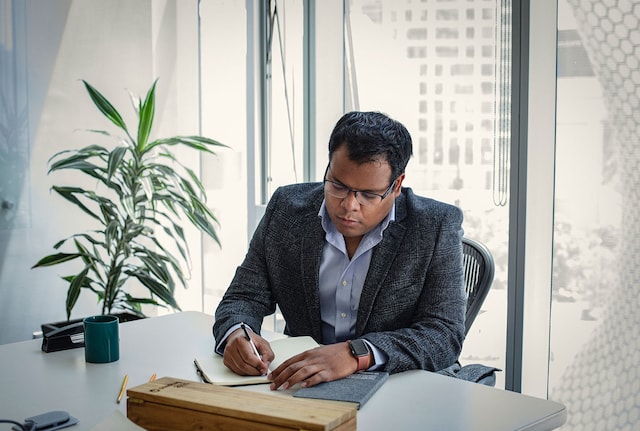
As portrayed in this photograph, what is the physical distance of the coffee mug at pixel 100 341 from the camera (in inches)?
63.9

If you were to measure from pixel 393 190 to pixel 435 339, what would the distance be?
428mm

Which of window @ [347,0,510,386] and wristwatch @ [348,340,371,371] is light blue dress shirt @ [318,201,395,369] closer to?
wristwatch @ [348,340,371,371]

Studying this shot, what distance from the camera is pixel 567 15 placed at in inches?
92.9

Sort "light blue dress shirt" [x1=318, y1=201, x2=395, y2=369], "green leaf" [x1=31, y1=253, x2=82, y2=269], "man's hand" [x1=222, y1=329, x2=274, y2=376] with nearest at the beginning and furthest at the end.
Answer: "man's hand" [x1=222, y1=329, x2=274, y2=376]
"light blue dress shirt" [x1=318, y1=201, x2=395, y2=369]
"green leaf" [x1=31, y1=253, x2=82, y2=269]

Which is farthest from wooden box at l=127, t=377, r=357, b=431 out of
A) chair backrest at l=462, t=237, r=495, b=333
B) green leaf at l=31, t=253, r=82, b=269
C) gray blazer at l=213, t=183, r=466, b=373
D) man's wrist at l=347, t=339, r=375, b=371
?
green leaf at l=31, t=253, r=82, b=269

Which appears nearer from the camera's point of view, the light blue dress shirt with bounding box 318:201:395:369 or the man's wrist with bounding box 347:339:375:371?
the man's wrist with bounding box 347:339:375:371

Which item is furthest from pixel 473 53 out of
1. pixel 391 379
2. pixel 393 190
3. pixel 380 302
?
pixel 391 379

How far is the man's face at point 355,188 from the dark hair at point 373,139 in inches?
0.7

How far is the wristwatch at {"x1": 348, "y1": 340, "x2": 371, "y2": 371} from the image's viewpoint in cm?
153

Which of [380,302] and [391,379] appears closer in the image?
[391,379]

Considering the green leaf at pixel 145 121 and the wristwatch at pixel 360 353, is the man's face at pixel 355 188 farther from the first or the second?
the green leaf at pixel 145 121

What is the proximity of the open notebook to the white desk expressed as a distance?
3cm

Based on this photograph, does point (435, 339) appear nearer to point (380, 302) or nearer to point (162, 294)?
point (380, 302)

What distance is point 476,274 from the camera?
2.06m
